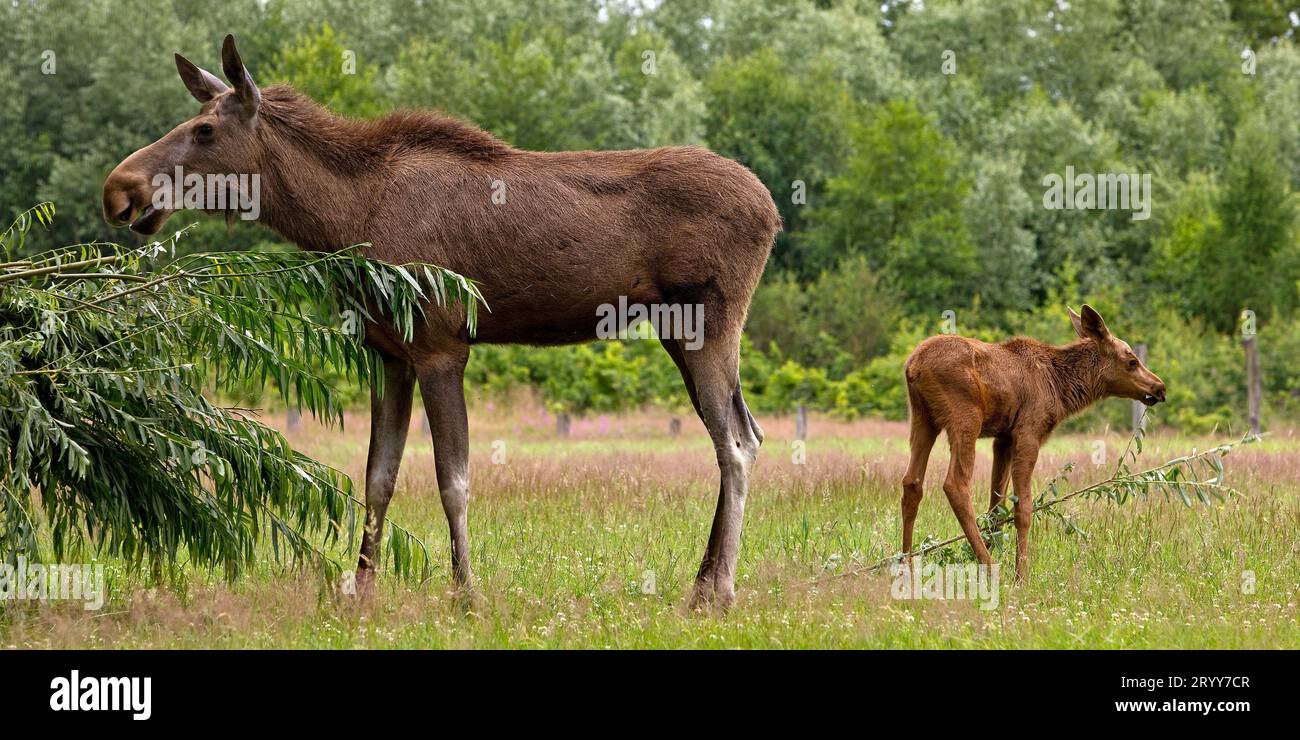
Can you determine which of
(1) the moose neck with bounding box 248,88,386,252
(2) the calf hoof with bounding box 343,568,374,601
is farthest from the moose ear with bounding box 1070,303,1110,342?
(2) the calf hoof with bounding box 343,568,374,601

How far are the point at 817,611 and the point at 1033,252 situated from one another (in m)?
38.4

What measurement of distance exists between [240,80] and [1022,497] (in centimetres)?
506

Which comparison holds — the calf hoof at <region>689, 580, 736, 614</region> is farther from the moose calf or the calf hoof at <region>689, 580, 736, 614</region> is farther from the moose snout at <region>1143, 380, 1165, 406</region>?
the moose snout at <region>1143, 380, 1165, 406</region>

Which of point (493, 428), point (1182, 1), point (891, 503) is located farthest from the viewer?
point (1182, 1)

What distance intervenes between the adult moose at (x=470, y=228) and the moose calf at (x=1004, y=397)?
121cm

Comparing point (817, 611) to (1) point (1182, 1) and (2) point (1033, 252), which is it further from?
(1) point (1182, 1)

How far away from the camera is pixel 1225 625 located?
680 centimetres

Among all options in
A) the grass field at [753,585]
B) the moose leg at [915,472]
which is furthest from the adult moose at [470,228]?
the moose leg at [915,472]

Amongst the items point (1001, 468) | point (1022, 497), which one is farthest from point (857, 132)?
point (1022, 497)

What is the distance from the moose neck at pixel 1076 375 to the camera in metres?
8.73

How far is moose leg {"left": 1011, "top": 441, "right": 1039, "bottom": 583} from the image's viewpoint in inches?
326

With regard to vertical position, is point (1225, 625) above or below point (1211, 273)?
below

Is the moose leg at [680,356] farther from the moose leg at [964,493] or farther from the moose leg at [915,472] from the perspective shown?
the moose leg at [964,493]

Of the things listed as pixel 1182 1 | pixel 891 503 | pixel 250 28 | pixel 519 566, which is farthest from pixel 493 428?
pixel 1182 1
